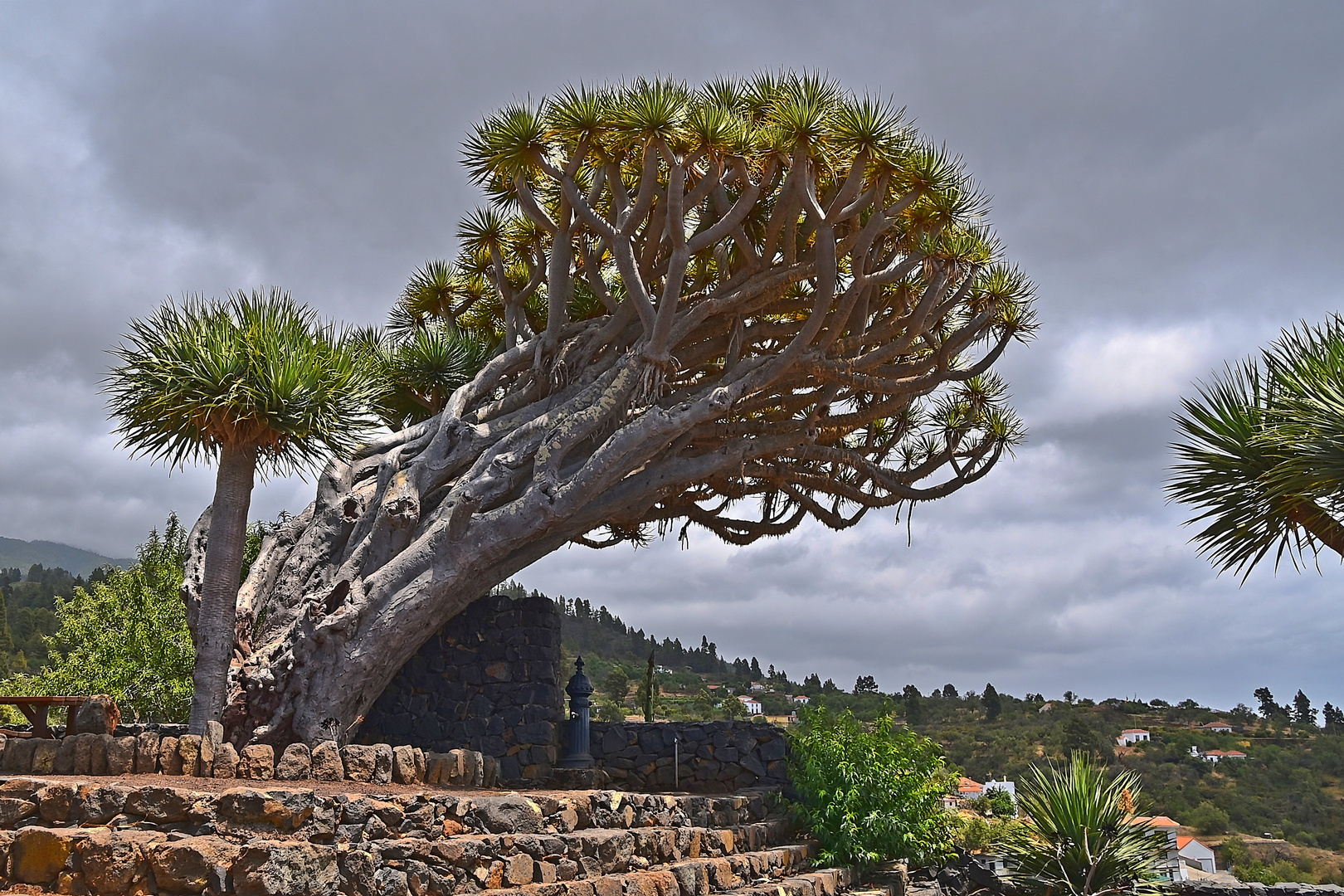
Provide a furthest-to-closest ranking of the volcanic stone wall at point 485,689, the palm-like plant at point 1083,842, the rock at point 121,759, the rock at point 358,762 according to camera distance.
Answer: the volcanic stone wall at point 485,689
the palm-like plant at point 1083,842
the rock at point 358,762
the rock at point 121,759

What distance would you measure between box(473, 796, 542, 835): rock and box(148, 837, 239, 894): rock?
5.65 feet

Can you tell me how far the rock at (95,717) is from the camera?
24.9ft

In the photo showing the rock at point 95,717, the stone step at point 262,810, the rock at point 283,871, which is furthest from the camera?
the rock at point 95,717

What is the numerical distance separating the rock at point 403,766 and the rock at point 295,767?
62 cm

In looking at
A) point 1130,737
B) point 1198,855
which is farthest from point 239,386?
point 1130,737

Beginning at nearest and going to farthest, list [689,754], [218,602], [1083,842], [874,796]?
[218,602]
[1083,842]
[874,796]
[689,754]

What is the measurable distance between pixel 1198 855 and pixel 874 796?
11.1 metres

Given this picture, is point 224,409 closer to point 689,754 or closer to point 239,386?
point 239,386

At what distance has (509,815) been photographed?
6.97 metres

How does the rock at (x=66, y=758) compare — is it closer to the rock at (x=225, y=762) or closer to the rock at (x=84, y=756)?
the rock at (x=84, y=756)

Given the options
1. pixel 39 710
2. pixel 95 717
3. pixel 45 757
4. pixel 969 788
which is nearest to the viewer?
pixel 45 757

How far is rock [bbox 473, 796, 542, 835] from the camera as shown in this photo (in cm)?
686

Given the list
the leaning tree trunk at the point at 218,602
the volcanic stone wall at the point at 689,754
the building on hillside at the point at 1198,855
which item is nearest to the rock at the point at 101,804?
the leaning tree trunk at the point at 218,602

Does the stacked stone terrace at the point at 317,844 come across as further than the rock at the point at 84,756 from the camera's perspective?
No
